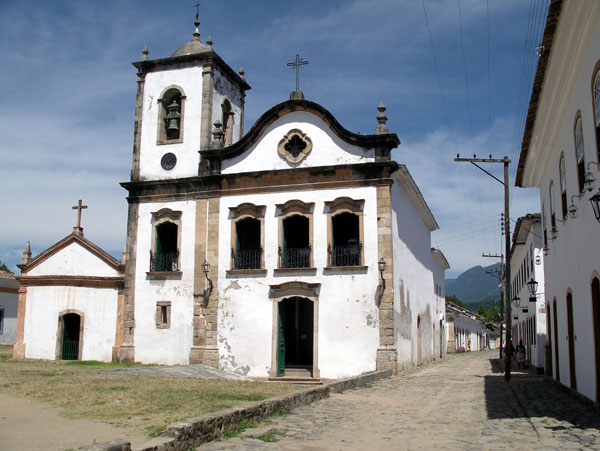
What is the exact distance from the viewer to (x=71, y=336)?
2222 cm

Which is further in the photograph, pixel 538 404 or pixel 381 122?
pixel 381 122

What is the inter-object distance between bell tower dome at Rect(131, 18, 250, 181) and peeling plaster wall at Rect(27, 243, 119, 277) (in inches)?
131

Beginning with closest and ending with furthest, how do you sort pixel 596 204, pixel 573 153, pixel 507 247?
pixel 596 204, pixel 573 153, pixel 507 247

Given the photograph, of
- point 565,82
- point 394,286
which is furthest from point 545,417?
point 394,286

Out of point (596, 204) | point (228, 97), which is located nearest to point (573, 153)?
point (596, 204)

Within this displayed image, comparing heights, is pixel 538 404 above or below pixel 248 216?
below

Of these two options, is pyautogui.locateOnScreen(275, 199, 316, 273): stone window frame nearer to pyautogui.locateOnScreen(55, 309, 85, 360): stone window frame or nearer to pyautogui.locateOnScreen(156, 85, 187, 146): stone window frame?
pyautogui.locateOnScreen(156, 85, 187, 146): stone window frame

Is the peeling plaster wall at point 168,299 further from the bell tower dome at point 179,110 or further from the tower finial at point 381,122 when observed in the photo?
the tower finial at point 381,122

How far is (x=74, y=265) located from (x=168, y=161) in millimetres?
5234

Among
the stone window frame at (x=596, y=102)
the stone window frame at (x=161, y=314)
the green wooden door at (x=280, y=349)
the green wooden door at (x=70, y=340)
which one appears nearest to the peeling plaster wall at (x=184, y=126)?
the stone window frame at (x=161, y=314)

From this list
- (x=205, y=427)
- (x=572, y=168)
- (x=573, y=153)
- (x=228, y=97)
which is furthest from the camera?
(x=228, y=97)

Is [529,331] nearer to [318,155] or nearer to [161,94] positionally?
[318,155]

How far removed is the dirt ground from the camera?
244 inches

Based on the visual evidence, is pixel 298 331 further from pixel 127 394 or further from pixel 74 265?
pixel 127 394
